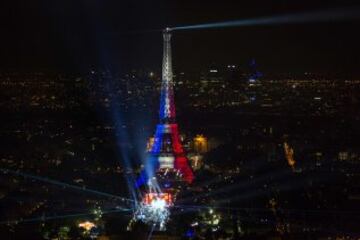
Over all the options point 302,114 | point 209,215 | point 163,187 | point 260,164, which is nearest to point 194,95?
point 302,114

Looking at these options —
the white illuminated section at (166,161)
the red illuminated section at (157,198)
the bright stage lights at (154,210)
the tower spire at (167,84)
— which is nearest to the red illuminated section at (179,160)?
the white illuminated section at (166,161)

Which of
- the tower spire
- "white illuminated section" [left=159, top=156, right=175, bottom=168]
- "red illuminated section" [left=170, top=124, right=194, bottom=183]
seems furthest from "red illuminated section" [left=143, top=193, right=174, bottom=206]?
the tower spire

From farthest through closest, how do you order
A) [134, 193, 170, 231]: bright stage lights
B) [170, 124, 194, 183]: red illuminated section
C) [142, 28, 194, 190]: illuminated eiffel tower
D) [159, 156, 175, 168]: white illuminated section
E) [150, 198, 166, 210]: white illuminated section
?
[159, 156, 175, 168]: white illuminated section, [170, 124, 194, 183]: red illuminated section, [142, 28, 194, 190]: illuminated eiffel tower, [150, 198, 166, 210]: white illuminated section, [134, 193, 170, 231]: bright stage lights

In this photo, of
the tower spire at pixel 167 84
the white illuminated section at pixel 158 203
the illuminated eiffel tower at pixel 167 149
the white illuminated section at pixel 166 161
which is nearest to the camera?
the white illuminated section at pixel 158 203

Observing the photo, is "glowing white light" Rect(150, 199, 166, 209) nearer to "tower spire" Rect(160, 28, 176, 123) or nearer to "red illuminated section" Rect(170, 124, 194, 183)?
"red illuminated section" Rect(170, 124, 194, 183)

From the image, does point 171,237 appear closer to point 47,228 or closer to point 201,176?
point 47,228

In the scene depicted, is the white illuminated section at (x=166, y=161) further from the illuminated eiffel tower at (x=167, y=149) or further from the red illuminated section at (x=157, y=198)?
the red illuminated section at (x=157, y=198)

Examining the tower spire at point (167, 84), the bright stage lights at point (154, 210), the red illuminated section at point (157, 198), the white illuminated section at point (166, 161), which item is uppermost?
the tower spire at point (167, 84)

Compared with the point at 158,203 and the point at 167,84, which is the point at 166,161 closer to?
the point at 167,84

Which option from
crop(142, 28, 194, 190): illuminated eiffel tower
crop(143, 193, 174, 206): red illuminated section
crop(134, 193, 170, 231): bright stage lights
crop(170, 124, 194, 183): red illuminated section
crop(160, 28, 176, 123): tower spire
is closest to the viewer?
crop(134, 193, 170, 231): bright stage lights
